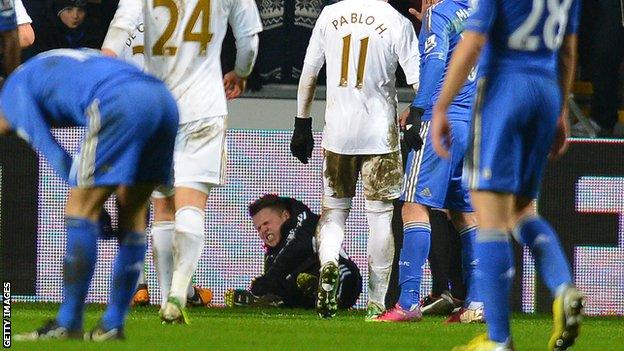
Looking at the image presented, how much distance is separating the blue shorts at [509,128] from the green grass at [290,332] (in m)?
1.09

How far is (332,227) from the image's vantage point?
1007 centimetres

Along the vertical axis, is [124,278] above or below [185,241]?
above

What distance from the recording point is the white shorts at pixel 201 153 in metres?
8.92

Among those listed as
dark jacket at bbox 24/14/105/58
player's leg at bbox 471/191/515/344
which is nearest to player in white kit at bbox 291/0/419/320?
dark jacket at bbox 24/14/105/58

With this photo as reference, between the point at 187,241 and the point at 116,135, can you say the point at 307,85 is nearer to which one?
the point at 187,241

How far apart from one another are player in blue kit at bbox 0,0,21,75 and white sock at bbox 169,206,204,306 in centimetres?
138

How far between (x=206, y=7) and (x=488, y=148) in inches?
128

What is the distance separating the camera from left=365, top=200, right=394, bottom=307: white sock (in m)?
10.0

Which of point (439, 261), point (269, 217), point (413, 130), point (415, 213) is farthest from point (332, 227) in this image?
point (439, 261)

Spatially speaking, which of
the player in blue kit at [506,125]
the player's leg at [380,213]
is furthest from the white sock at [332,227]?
the player in blue kit at [506,125]

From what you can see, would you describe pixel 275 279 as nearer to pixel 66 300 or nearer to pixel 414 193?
pixel 414 193

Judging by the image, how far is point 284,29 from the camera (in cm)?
1338

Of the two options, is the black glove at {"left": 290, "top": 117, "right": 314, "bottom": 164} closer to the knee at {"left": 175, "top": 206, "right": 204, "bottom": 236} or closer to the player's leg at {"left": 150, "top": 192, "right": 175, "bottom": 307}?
the player's leg at {"left": 150, "top": 192, "right": 175, "bottom": 307}

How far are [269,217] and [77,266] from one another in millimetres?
4548
